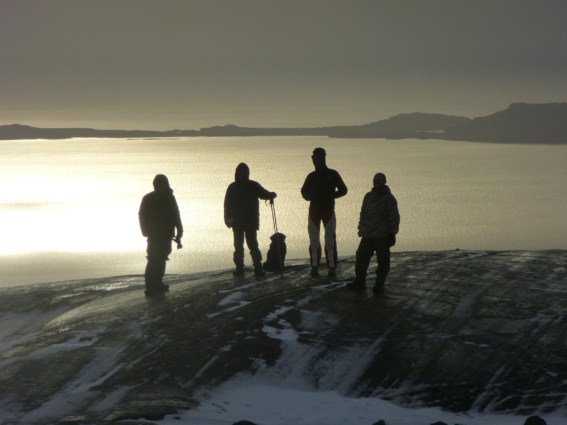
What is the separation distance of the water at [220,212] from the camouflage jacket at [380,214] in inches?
1055

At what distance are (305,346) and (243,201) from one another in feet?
10.9

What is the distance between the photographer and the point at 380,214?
10.7 meters

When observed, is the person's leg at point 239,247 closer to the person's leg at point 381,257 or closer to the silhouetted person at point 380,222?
the silhouetted person at point 380,222

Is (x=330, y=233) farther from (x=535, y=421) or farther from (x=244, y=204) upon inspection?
(x=535, y=421)

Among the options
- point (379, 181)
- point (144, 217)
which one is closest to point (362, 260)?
point (379, 181)

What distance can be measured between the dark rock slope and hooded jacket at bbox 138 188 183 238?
1270mm

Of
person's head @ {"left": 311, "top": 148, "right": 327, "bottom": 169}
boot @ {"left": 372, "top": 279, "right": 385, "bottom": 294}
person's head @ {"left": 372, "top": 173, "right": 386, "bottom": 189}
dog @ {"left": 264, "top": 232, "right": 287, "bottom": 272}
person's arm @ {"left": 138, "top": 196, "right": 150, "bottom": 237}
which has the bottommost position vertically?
boot @ {"left": 372, "top": 279, "right": 385, "bottom": 294}

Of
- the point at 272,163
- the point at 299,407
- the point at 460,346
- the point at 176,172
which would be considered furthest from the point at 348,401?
the point at 272,163

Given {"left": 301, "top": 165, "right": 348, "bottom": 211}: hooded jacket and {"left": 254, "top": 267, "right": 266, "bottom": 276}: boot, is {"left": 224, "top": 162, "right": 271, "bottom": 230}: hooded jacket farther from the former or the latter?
{"left": 254, "top": 267, "right": 266, "bottom": 276}: boot

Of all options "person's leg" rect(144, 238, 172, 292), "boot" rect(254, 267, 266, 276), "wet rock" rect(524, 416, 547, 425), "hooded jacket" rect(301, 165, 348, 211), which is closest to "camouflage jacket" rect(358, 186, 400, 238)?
"hooded jacket" rect(301, 165, 348, 211)

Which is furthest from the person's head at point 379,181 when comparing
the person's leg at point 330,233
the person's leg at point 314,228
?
the person's leg at point 314,228

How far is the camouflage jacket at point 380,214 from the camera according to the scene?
10.6 m

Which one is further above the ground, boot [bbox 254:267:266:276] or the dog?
the dog

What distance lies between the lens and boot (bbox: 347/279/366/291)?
11.3 m
